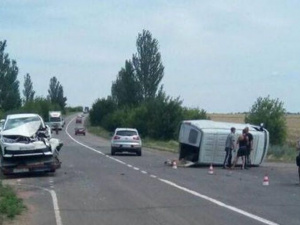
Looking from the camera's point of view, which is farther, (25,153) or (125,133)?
(125,133)

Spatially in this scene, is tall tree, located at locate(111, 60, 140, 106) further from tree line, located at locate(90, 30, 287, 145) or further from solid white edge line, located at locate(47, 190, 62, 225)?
solid white edge line, located at locate(47, 190, 62, 225)

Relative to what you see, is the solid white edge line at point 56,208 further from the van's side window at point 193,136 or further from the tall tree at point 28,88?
the tall tree at point 28,88

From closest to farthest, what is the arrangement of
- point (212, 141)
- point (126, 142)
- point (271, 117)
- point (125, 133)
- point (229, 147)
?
point (229, 147) < point (212, 141) < point (126, 142) < point (125, 133) < point (271, 117)

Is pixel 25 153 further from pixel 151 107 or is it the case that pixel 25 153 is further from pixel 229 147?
pixel 151 107

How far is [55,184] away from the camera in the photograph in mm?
27219

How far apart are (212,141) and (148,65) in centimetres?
6530

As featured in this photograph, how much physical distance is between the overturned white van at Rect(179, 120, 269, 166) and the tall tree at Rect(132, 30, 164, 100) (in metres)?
61.8

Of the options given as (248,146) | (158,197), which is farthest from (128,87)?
(158,197)

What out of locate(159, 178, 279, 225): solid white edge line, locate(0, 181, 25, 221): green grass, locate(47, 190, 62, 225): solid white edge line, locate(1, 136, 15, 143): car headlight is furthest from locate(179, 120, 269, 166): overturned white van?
locate(0, 181, 25, 221): green grass

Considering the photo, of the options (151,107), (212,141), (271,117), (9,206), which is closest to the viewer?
(9,206)

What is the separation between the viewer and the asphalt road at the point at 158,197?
17.1m

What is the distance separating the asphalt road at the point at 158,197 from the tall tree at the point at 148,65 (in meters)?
67.9

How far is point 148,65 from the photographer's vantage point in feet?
337

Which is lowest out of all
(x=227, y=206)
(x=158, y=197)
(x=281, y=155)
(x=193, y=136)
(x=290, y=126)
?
(x=158, y=197)
